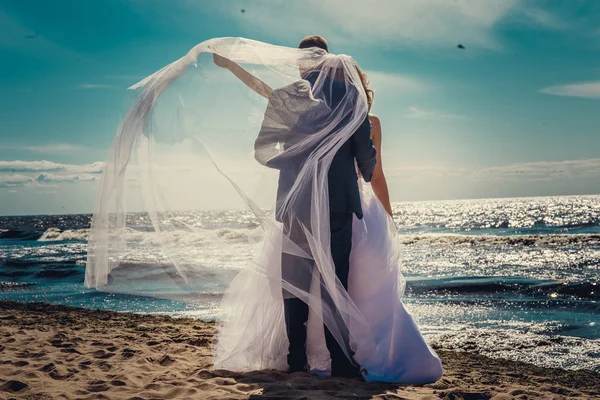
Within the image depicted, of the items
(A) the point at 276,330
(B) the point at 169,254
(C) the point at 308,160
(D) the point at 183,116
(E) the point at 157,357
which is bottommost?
(E) the point at 157,357

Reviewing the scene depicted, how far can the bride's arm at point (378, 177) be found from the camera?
11.8ft

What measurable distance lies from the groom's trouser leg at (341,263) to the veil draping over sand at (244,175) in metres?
0.08

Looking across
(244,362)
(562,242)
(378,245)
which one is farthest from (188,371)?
(562,242)

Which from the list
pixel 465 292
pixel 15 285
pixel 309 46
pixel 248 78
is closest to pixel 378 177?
pixel 309 46

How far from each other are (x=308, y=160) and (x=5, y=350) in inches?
129

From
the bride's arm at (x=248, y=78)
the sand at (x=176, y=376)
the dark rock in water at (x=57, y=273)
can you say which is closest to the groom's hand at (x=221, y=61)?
the bride's arm at (x=248, y=78)

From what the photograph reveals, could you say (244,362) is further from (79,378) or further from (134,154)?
(134,154)

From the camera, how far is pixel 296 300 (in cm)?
343

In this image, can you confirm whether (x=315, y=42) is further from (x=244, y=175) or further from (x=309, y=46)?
(x=244, y=175)

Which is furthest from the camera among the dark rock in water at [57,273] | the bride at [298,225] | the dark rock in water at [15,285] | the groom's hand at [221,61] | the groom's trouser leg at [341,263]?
the dark rock in water at [57,273]

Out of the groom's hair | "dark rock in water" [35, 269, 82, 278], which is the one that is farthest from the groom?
"dark rock in water" [35, 269, 82, 278]

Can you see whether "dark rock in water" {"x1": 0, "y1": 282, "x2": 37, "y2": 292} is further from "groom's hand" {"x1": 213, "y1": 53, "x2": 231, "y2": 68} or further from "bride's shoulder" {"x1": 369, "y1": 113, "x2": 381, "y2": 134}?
"bride's shoulder" {"x1": 369, "y1": 113, "x2": 381, "y2": 134}

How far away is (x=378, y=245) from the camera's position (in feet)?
11.7

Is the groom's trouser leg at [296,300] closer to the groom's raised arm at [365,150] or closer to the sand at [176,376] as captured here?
the sand at [176,376]
